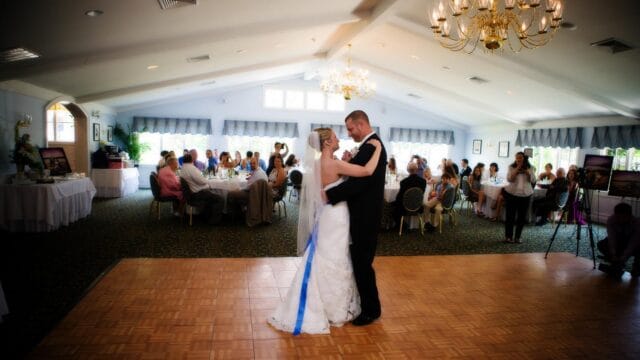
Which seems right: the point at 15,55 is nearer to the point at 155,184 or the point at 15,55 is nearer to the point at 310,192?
the point at 155,184

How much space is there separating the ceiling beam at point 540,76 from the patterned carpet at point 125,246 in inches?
103

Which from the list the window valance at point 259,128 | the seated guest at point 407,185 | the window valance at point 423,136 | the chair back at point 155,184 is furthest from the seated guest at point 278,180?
the window valance at point 423,136

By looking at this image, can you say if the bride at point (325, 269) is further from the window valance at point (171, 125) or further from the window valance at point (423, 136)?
the window valance at point (423, 136)

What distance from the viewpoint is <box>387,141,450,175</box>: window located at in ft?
48.2

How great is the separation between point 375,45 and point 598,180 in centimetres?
532

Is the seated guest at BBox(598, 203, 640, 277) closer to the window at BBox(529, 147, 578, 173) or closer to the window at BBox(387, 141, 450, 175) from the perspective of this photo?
the window at BBox(529, 147, 578, 173)

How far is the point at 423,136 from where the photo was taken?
14.6m

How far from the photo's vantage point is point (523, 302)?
143 inches

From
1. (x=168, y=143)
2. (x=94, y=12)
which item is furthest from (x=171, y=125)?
(x=94, y=12)

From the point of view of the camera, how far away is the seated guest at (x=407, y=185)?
638 cm

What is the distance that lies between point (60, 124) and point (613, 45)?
12.3 meters

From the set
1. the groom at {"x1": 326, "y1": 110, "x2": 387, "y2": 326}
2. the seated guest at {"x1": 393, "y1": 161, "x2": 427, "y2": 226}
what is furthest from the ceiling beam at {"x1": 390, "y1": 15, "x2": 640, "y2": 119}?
the groom at {"x1": 326, "y1": 110, "x2": 387, "y2": 326}

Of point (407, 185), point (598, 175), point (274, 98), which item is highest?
point (274, 98)

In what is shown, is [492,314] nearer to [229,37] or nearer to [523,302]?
[523,302]
